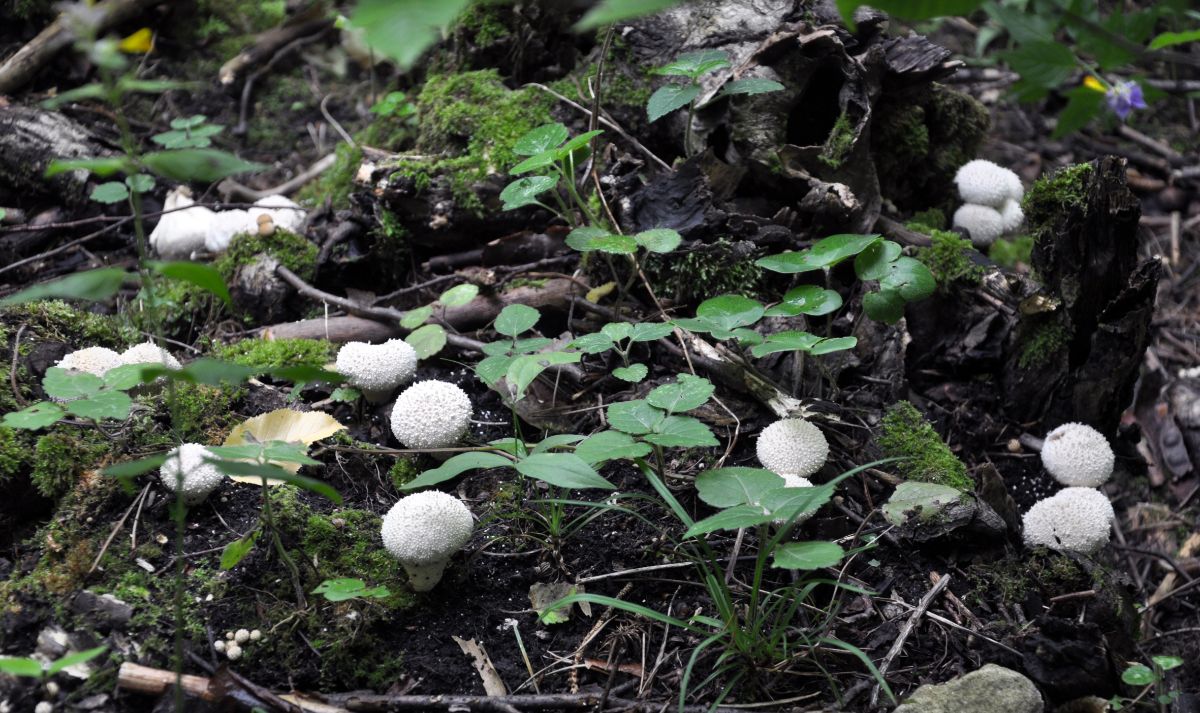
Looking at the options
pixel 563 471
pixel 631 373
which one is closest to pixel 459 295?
pixel 631 373

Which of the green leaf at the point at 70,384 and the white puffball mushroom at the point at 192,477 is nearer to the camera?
the green leaf at the point at 70,384

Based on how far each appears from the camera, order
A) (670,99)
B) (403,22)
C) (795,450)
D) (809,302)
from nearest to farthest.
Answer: (403,22) < (795,450) < (809,302) < (670,99)

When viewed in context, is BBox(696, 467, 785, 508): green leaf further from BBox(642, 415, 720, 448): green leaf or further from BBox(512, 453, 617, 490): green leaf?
BBox(512, 453, 617, 490): green leaf

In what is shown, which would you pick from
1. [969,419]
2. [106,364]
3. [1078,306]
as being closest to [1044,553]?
[969,419]

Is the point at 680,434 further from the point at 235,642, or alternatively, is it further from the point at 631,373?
the point at 235,642

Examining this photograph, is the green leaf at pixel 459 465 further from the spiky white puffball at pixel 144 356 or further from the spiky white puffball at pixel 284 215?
the spiky white puffball at pixel 284 215

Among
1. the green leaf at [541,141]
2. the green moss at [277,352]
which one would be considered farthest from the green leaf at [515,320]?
the green moss at [277,352]
